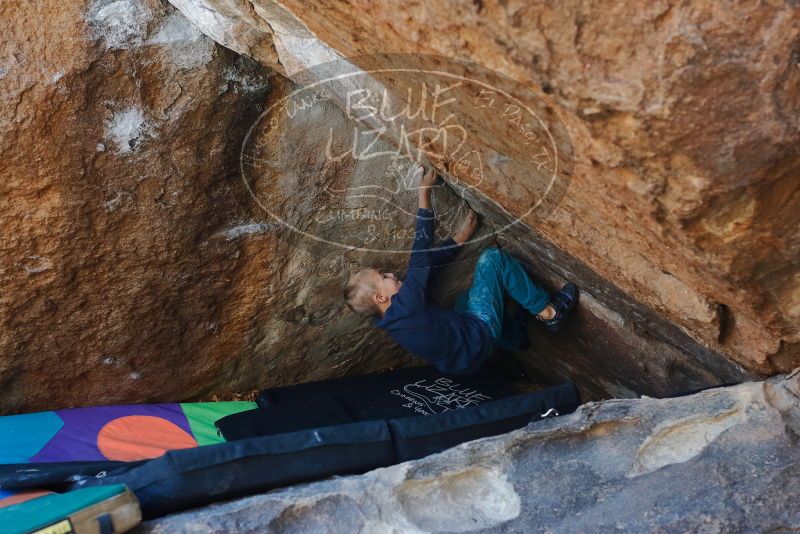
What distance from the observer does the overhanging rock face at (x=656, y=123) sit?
4.19 ft

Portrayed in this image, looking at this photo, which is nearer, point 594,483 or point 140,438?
point 594,483

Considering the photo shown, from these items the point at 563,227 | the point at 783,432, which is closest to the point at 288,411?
the point at 563,227

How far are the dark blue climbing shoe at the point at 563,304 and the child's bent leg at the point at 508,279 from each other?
44mm

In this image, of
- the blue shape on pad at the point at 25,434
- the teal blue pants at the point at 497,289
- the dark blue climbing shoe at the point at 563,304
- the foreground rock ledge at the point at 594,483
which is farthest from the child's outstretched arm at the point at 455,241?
the blue shape on pad at the point at 25,434

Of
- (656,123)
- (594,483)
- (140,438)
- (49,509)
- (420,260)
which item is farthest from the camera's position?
(420,260)

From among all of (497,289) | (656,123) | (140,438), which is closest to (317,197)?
(497,289)

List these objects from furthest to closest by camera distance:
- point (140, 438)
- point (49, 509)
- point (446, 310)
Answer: point (446, 310), point (140, 438), point (49, 509)

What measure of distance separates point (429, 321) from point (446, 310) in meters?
0.13

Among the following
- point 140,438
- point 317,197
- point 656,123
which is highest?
point 656,123

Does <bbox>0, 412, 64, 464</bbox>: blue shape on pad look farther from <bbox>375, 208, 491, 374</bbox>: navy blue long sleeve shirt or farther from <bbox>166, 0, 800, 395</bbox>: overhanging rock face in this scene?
<bbox>166, 0, 800, 395</bbox>: overhanging rock face

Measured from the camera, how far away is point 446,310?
2.80 m

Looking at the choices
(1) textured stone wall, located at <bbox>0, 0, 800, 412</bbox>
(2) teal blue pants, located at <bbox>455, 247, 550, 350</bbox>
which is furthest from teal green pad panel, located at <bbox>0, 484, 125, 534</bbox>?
(2) teal blue pants, located at <bbox>455, 247, 550, 350</bbox>

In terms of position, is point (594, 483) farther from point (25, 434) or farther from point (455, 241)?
point (25, 434)

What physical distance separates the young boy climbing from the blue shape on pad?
3.48 ft
